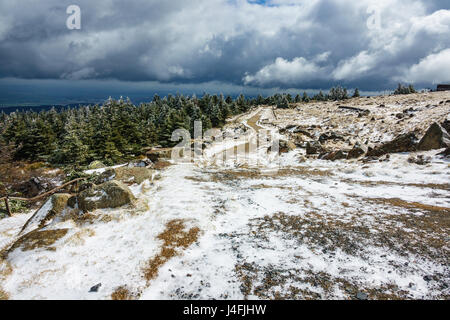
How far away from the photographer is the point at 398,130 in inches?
986

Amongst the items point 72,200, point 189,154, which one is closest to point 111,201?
point 72,200

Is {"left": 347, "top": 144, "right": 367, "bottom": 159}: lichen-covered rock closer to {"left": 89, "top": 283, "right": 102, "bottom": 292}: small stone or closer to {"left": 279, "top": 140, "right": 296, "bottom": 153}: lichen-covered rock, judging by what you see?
{"left": 279, "top": 140, "right": 296, "bottom": 153}: lichen-covered rock

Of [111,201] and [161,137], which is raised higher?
[161,137]

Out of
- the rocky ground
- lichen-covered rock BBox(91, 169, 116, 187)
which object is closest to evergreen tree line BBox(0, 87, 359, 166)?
lichen-covered rock BBox(91, 169, 116, 187)

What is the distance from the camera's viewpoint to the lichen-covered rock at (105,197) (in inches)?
383

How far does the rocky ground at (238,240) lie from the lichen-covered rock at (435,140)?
215 centimetres

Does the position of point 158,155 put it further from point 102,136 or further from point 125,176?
point 102,136

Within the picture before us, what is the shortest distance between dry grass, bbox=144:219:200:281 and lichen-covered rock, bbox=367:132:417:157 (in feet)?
60.5

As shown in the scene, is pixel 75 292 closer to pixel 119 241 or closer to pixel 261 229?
pixel 119 241

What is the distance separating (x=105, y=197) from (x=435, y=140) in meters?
23.6

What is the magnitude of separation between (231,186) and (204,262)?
26.0 ft

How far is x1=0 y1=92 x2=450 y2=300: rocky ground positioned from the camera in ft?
18.0

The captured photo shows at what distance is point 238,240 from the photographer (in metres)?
7.78

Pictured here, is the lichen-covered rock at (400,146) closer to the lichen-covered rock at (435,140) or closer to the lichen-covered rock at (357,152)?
the lichen-covered rock at (435,140)
